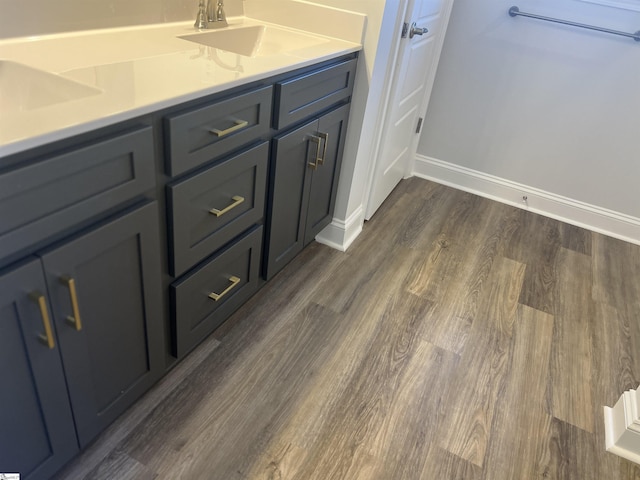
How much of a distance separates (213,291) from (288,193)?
17.5 inches

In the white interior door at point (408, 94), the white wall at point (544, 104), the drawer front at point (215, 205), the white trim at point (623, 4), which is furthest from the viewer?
the white wall at point (544, 104)

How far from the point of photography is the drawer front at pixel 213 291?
51.8 inches

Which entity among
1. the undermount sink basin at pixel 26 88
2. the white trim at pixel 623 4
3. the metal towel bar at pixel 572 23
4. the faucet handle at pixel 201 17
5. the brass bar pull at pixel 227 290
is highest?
the white trim at pixel 623 4

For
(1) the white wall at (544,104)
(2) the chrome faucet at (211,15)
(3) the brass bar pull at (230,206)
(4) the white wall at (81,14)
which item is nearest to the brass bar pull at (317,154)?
(3) the brass bar pull at (230,206)

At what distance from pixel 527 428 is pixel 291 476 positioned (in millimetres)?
780

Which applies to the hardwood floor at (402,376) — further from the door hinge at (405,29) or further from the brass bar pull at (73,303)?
the door hinge at (405,29)

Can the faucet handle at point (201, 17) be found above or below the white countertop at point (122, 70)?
above

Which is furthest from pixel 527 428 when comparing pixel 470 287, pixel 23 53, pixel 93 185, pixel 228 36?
pixel 23 53

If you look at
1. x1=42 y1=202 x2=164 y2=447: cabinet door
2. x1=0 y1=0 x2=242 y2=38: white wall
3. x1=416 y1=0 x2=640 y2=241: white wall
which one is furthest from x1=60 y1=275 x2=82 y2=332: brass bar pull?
x1=416 y1=0 x2=640 y2=241: white wall

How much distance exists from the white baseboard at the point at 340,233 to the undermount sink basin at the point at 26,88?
1.34m

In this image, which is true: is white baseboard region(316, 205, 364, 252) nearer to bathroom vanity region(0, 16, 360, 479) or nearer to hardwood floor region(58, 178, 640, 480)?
hardwood floor region(58, 178, 640, 480)

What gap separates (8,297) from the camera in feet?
2.62

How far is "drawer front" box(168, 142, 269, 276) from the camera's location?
45.6 inches

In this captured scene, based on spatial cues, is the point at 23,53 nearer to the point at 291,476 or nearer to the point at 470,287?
the point at 291,476
